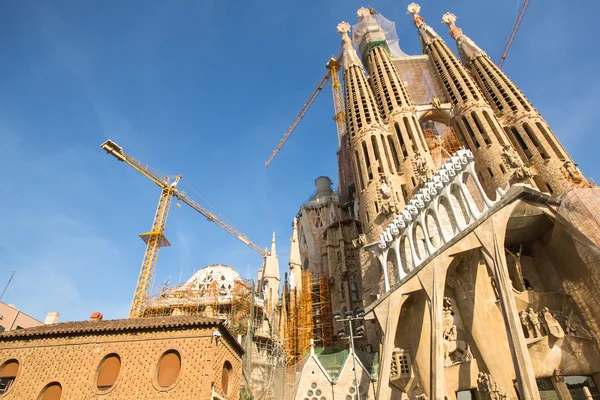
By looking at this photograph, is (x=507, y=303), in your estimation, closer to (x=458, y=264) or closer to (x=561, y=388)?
(x=458, y=264)

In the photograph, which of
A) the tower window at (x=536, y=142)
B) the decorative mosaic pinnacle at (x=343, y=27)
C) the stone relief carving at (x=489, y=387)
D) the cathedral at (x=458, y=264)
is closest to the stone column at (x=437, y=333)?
the cathedral at (x=458, y=264)

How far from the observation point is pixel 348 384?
25.1 meters

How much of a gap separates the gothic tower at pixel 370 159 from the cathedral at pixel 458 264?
0.51ft

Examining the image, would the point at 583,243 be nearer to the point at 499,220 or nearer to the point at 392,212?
the point at 499,220

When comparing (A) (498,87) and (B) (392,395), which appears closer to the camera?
(B) (392,395)

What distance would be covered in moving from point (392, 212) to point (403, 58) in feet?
91.5

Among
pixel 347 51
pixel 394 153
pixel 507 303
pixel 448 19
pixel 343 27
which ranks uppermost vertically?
pixel 343 27

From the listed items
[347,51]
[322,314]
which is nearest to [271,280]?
[322,314]

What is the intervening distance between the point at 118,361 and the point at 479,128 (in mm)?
31933

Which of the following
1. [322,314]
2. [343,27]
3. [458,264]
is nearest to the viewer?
[458,264]

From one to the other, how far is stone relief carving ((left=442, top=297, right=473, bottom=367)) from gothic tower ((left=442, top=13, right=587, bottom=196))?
12149 millimetres

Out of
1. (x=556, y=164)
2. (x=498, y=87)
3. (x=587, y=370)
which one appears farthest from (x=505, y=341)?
(x=498, y=87)

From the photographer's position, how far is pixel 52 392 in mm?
17422

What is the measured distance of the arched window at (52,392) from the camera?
17281 millimetres
